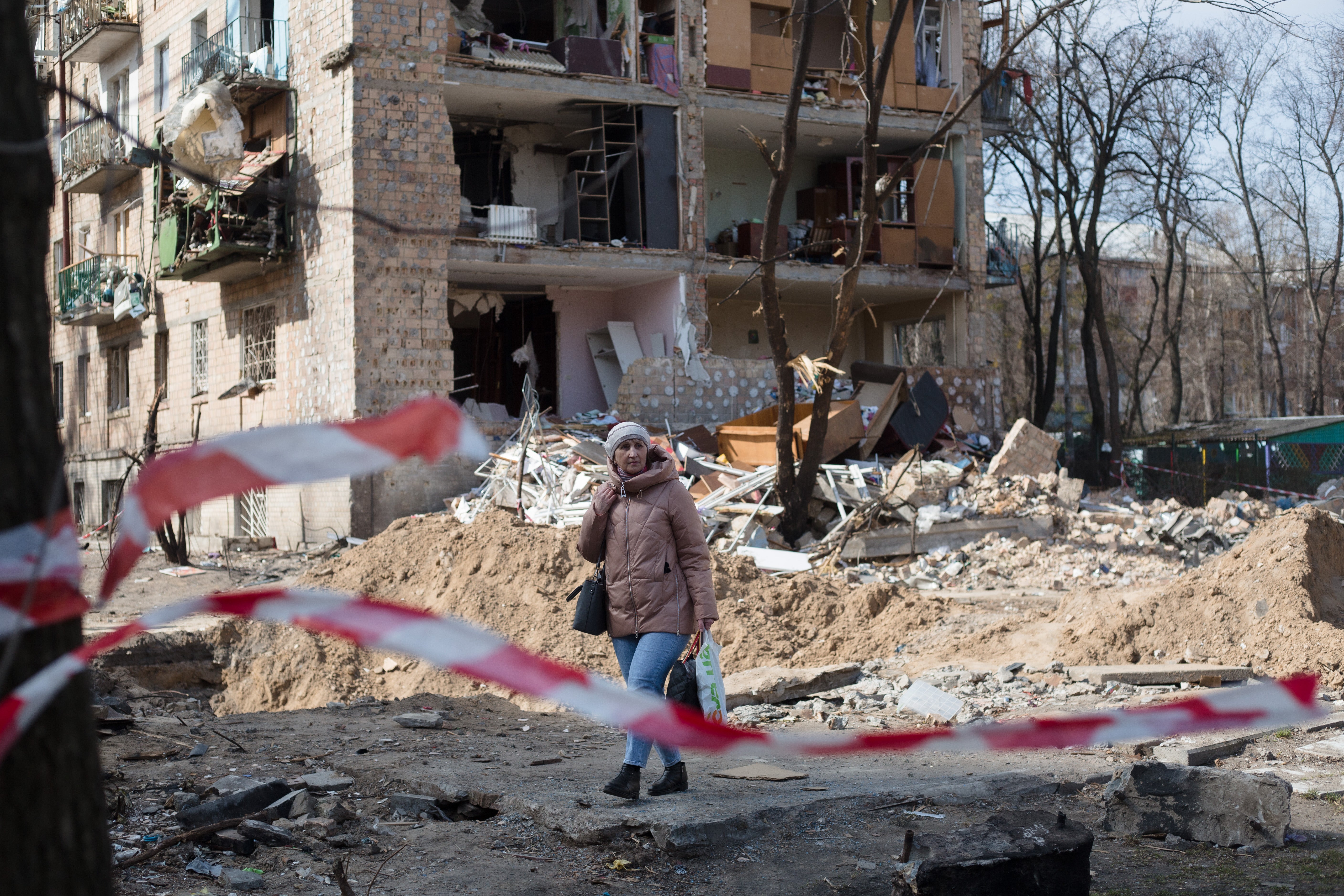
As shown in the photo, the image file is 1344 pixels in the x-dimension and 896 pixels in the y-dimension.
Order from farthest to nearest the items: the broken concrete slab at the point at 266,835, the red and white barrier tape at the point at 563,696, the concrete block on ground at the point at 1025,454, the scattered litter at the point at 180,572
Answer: the concrete block on ground at the point at 1025,454
the scattered litter at the point at 180,572
the broken concrete slab at the point at 266,835
the red and white barrier tape at the point at 563,696

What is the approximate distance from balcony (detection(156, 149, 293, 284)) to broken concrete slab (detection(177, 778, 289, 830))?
15.5 metres

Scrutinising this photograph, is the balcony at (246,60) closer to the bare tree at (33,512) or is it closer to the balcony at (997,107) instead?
the balcony at (997,107)

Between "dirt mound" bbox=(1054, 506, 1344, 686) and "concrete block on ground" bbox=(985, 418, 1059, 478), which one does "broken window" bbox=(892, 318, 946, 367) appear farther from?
"dirt mound" bbox=(1054, 506, 1344, 686)

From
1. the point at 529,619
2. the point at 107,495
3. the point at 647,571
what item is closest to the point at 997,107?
the point at 529,619

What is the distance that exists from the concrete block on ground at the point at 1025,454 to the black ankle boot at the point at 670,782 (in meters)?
13.0

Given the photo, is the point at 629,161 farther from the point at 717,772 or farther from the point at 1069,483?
the point at 717,772

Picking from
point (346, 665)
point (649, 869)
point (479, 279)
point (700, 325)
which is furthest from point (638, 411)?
point (649, 869)

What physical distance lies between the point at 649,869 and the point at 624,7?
19171mm

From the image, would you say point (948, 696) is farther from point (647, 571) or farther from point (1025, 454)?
point (1025, 454)

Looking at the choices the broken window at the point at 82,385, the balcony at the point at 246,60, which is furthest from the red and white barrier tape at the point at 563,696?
the broken window at the point at 82,385

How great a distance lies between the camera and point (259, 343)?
71.2ft

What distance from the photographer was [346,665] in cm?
1045

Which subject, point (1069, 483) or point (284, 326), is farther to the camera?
point (284, 326)

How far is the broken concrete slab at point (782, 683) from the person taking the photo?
337 inches
